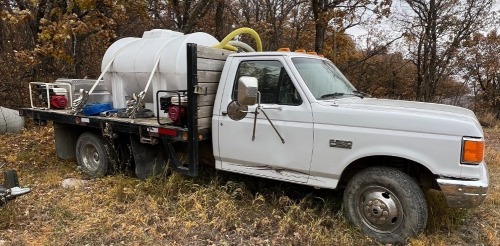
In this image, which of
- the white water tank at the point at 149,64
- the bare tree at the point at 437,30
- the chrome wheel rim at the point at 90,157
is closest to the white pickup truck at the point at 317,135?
the white water tank at the point at 149,64

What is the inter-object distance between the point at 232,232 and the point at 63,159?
13.8 feet

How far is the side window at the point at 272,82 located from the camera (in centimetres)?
452

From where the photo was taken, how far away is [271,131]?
457 cm

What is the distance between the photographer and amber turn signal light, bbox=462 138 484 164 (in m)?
3.61

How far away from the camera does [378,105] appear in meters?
4.33

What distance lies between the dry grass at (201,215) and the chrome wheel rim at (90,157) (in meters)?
0.59

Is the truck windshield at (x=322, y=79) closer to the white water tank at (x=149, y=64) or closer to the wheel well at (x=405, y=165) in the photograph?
the wheel well at (x=405, y=165)

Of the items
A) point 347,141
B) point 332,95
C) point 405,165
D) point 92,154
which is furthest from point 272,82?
point 92,154

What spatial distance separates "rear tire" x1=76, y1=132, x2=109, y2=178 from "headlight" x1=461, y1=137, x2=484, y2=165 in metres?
4.94

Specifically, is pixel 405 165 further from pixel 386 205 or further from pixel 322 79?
pixel 322 79

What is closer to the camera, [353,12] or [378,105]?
[378,105]

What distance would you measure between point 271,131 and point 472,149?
204 cm

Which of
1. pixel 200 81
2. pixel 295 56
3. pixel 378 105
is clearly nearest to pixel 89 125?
pixel 200 81

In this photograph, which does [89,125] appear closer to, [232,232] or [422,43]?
[232,232]
